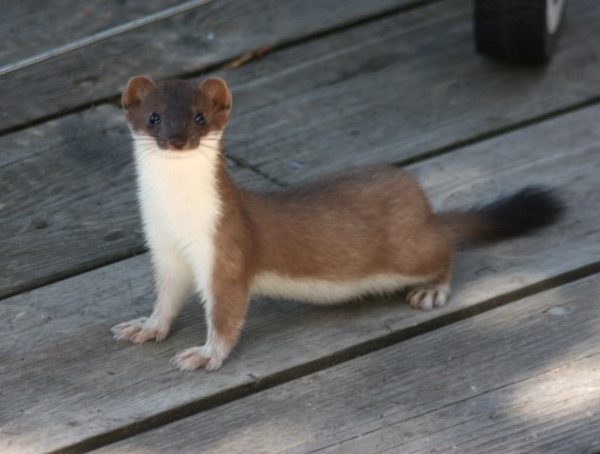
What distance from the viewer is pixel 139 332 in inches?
91.7

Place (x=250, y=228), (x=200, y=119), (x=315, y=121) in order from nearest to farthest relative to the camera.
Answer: (x=200, y=119)
(x=250, y=228)
(x=315, y=121)

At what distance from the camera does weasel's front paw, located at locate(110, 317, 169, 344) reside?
232 cm

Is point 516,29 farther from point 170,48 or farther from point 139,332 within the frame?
point 139,332

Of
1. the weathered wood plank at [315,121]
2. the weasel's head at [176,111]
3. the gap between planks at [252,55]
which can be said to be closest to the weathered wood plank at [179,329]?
the weathered wood plank at [315,121]

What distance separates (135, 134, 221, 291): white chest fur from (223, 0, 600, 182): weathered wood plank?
23.8 inches

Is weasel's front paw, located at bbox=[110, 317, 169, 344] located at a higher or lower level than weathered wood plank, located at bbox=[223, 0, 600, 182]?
higher

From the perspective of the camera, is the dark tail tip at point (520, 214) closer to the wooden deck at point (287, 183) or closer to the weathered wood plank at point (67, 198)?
the wooden deck at point (287, 183)

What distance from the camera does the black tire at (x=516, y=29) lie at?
309cm

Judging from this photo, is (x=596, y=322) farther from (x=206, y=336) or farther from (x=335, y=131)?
(x=335, y=131)

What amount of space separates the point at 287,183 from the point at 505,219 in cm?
50

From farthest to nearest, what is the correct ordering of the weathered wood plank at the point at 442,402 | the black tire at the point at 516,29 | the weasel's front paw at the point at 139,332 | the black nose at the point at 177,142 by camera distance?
the black tire at the point at 516,29 < the weasel's front paw at the point at 139,332 < the black nose at the point at 177,142 < the weathered wood plank at the point at 442,402

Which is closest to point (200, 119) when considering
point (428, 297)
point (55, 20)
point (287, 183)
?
point (428, 297)

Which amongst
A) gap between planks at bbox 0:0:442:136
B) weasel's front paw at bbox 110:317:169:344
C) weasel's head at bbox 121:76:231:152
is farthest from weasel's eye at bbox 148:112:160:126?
gap between planks at bbox 0:0:442:136

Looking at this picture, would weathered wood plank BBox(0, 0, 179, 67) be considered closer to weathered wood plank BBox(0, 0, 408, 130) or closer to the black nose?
weathered wood plank BBox(0, 0, 408, 130)
